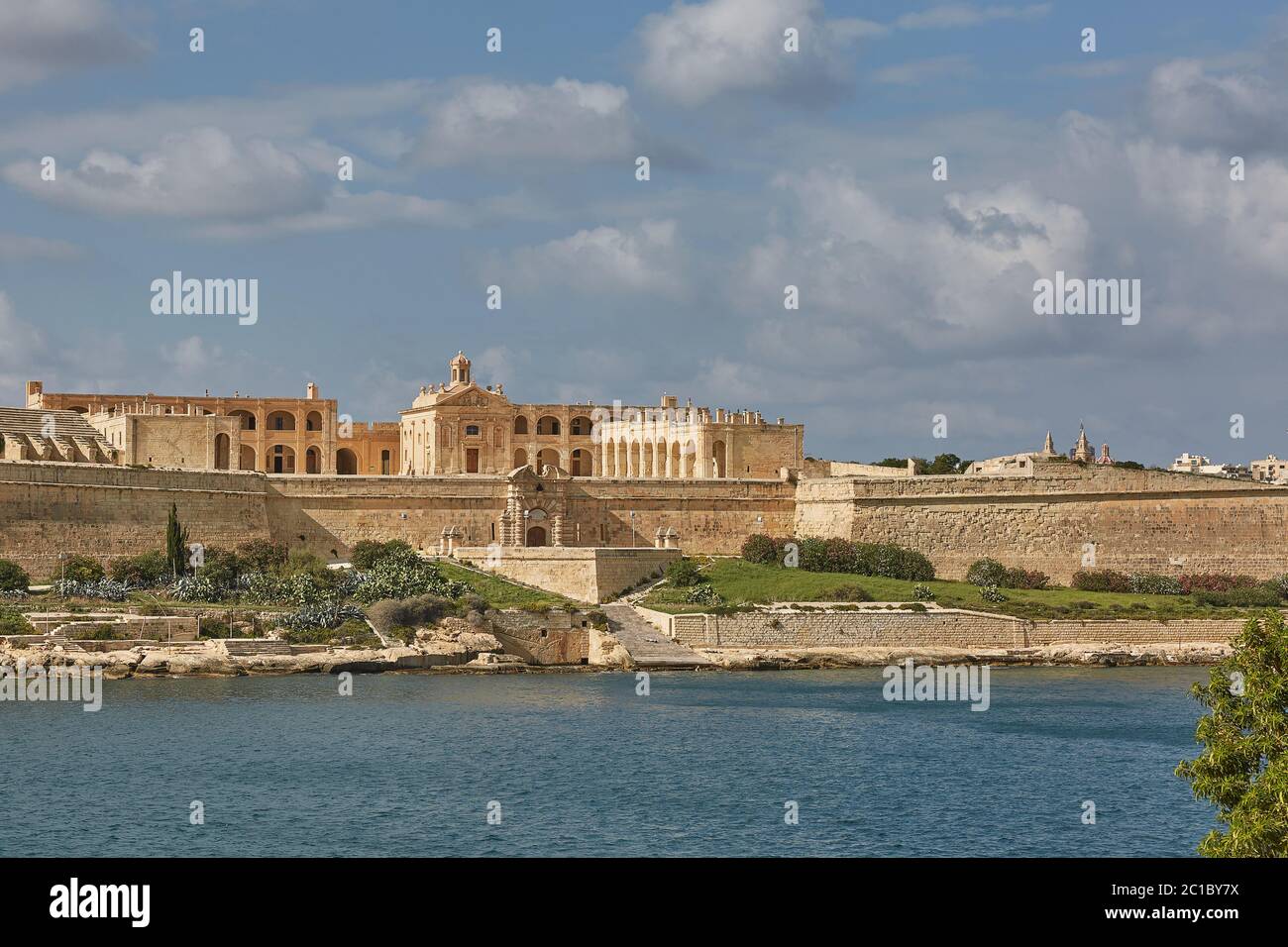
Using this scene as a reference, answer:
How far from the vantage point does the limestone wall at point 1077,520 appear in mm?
51938

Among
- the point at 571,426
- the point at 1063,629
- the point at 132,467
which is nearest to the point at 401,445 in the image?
the point at 571,426

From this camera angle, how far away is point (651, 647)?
138 feet

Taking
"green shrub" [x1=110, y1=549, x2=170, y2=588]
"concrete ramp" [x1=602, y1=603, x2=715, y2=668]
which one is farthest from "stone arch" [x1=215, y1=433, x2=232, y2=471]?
"concrete ramp" [x1=602, y1=603, x2=715, y2=668]

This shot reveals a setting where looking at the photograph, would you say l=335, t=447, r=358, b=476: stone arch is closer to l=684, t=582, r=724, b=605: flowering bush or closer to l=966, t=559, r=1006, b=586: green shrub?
l=684, t=582, r=724, b=605: flowering bush

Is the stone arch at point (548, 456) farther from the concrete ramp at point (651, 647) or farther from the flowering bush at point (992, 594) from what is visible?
the flowering bush at point (992, 594)

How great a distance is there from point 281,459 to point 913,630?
87.8ft

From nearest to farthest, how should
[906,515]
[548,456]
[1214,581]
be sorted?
[1214,581] < [906,515] < [548,456]

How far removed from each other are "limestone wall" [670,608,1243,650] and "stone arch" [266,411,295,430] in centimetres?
2359

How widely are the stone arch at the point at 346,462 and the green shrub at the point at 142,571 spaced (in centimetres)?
1900

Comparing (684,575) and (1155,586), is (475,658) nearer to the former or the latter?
(684,575)

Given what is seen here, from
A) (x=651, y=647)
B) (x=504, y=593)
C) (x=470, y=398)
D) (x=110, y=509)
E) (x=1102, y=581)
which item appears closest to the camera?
(x=651, y=647)

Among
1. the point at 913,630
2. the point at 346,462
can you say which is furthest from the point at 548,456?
the point at 913,630

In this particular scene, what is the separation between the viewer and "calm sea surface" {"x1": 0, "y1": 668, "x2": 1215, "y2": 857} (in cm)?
2284
